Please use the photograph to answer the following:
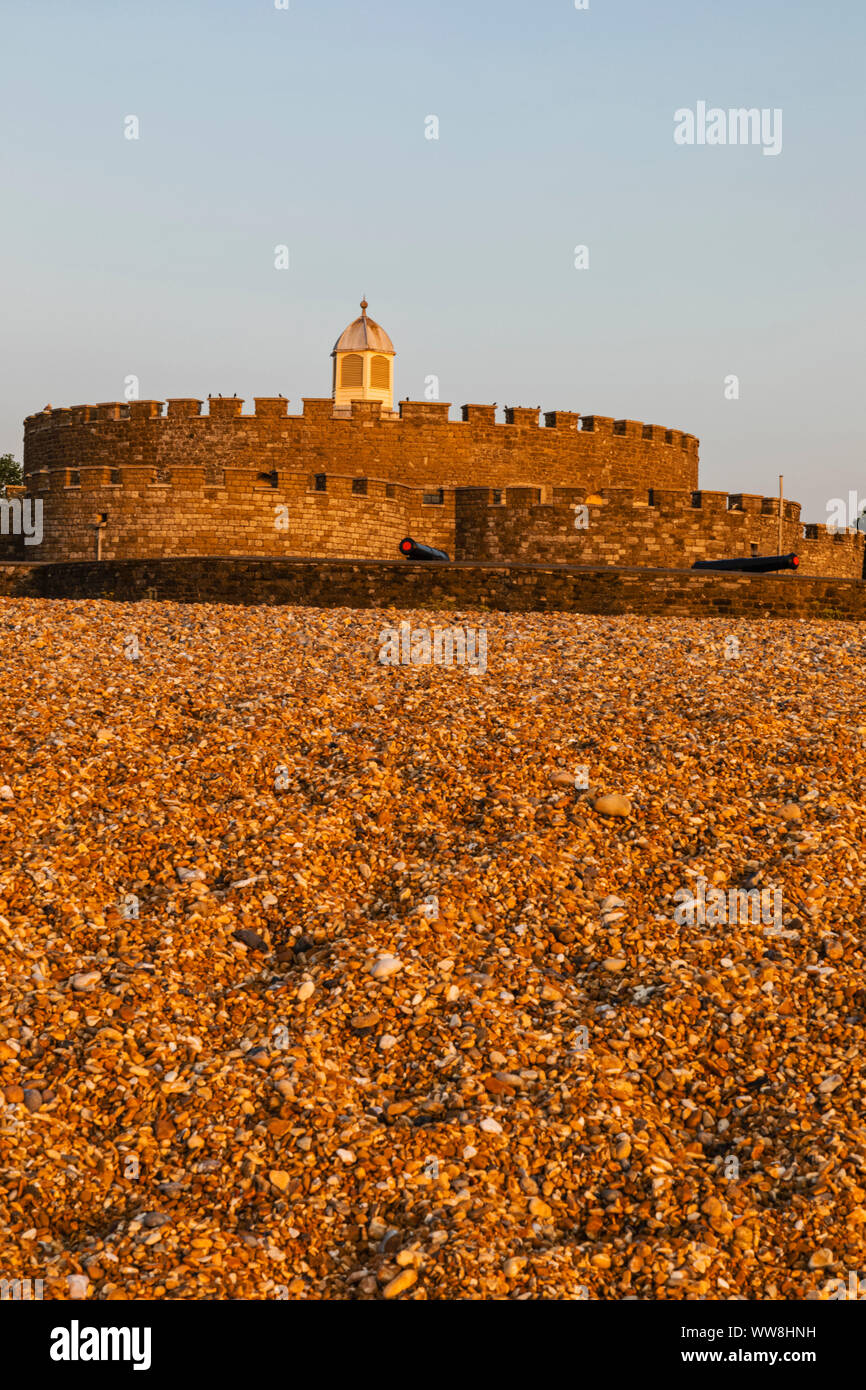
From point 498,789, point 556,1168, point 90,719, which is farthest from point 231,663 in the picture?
point 556,1168

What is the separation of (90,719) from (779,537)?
25393 millimetres

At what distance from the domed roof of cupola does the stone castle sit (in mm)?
53

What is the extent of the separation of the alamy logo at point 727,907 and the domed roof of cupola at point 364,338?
102 ft

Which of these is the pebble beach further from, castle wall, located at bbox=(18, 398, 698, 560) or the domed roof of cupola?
the domed roof of cupola

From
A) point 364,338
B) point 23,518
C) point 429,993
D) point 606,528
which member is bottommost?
point 429,993

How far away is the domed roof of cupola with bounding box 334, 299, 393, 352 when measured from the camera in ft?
115

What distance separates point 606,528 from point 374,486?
5.64 m
